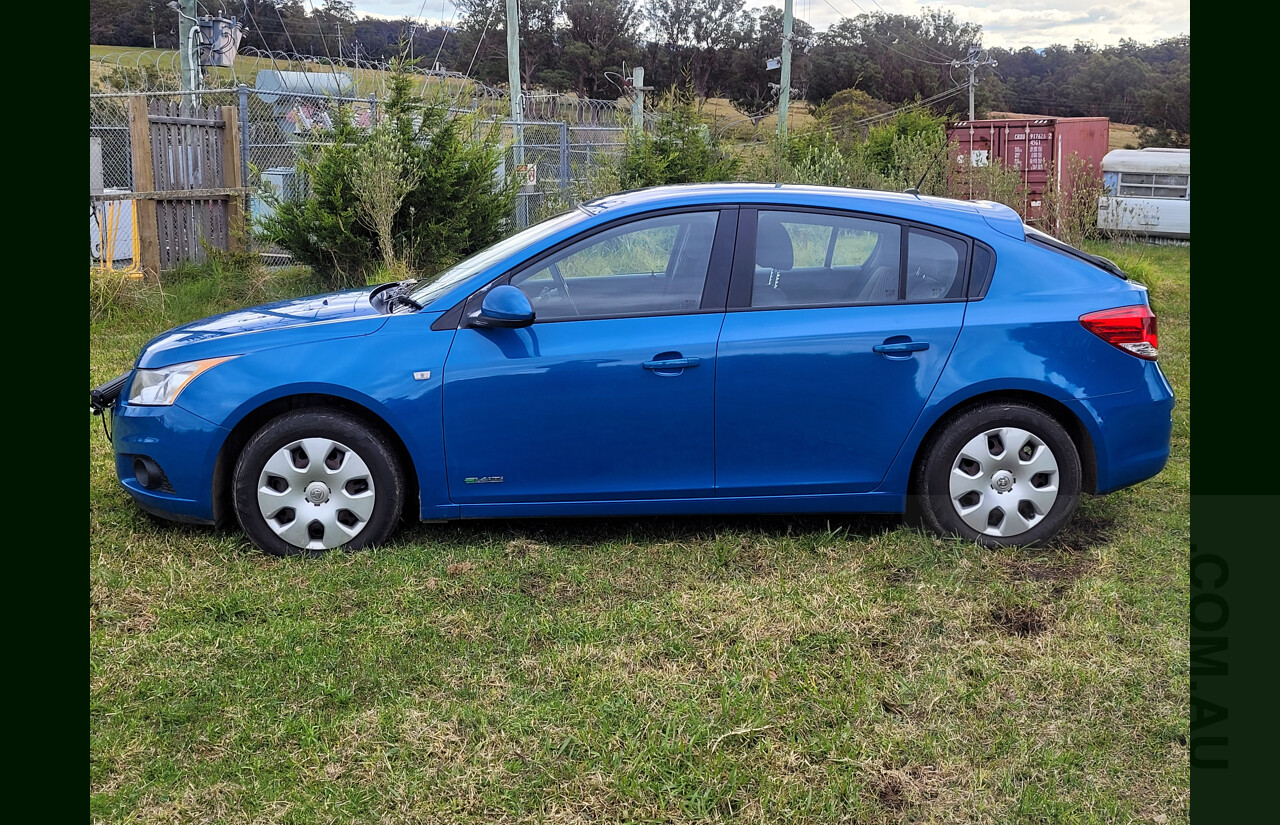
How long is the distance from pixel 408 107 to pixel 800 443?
27.5 feet

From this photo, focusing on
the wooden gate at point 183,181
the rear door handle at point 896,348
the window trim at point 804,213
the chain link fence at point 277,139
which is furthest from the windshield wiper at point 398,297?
the wooden gate at point 183,181

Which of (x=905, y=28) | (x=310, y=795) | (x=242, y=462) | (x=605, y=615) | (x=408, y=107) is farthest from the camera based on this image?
(x=905, y=28)

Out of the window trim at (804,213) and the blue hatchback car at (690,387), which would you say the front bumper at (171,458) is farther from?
the window trim at (804,213)

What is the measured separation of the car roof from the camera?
5.12 metres

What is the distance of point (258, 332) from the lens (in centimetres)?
498

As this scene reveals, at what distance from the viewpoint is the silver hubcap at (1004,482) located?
5016 mm

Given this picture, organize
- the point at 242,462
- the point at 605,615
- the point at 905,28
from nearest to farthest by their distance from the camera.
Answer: the point at 605,615
the point at 242,462
the point at 905,28

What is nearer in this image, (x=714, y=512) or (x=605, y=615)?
(x=605, y=615)

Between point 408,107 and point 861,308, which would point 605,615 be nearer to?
point 861,308

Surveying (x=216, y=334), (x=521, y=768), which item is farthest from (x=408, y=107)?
(x=521, y=768)

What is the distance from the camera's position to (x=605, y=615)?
4375 mm

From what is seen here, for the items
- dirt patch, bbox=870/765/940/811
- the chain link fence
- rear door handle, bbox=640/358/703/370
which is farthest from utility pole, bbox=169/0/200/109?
dirt patch, bbox=870/765/940/811

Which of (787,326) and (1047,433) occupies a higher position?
(787,326)

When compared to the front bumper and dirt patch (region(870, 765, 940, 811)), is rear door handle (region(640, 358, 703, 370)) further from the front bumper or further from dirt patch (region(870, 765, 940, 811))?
dirt patch (region(870, 765, 940, 811))
